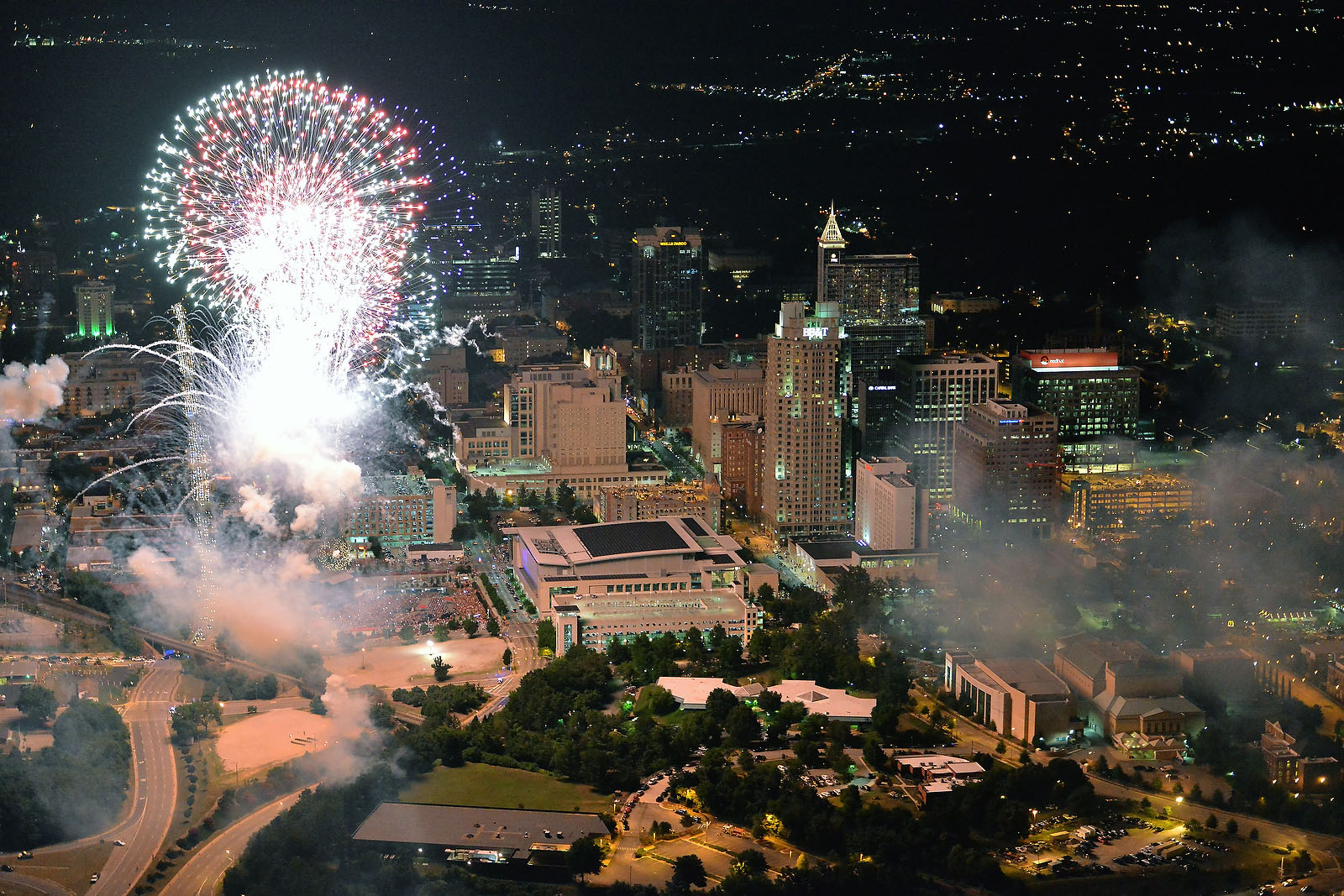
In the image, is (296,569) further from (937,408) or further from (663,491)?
(937,408)

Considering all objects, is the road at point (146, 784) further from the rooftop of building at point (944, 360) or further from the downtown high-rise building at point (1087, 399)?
the downtown high-rise building at point (1087, 399)

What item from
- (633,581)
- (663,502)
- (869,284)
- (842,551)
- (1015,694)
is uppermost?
(869,284)

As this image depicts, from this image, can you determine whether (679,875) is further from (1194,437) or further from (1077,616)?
(1194,437)

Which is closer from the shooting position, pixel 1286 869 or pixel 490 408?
pixel 1286 869

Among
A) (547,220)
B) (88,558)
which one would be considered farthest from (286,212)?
(547,220)

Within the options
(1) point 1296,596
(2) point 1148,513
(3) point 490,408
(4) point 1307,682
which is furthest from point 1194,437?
(3) point 490,408

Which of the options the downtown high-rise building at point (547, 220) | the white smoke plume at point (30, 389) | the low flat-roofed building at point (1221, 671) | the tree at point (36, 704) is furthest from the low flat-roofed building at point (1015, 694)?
the downtown high-rise building at point (547, 220)
